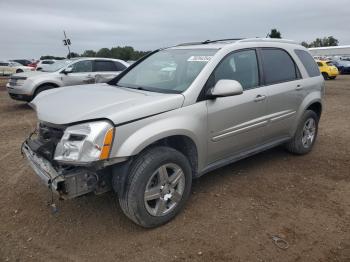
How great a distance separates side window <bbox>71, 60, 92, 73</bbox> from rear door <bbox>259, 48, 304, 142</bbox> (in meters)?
7.70

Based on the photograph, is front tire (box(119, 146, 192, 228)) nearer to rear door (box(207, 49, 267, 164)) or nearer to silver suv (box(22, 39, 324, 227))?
silver suv (box(22, 39, 324, 227))

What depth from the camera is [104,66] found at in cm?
1144

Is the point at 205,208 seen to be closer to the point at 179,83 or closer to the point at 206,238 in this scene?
the point at 206,238

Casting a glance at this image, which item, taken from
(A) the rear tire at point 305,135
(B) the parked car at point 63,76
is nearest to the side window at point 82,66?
(B) the parked car at point 63,76

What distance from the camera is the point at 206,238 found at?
127 inches

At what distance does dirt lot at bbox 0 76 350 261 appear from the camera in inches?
119

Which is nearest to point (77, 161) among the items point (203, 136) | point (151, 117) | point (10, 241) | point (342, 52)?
point (151, 117)

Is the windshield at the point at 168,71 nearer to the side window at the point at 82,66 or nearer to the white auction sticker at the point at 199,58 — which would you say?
the white auction sticker at the point at 199,58

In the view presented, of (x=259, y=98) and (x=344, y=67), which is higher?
(x=259, y=98)

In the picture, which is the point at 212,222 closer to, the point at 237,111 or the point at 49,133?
the point at 237,111

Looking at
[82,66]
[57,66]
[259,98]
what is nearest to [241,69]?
[259,98]

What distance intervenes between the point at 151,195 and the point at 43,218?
126 cm

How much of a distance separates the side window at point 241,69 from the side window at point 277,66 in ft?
0.67

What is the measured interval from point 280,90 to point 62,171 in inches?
119
